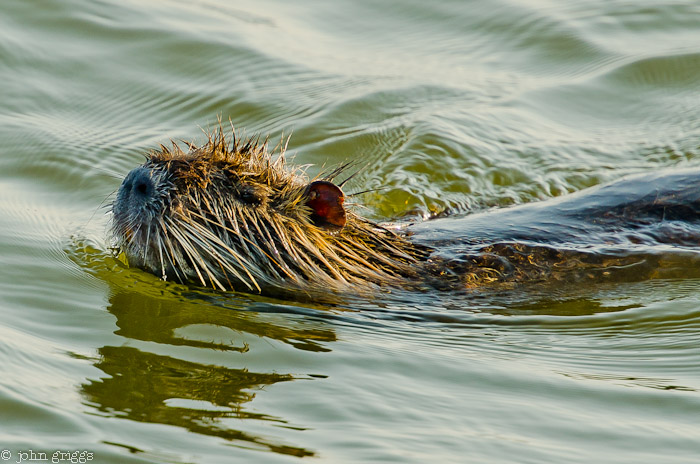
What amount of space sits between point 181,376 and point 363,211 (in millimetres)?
3519

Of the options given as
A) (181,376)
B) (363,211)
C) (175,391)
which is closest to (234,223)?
(181,376)

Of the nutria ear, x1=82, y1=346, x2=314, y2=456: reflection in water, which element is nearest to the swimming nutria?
the nutria ear

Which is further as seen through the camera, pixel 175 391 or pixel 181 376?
pixel 181 376

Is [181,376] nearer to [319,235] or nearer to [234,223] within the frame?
[234,223]

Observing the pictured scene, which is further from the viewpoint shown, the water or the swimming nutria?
the swimming nutria

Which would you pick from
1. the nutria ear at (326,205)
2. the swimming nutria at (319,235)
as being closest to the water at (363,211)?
the swimming nutria at (319,235)

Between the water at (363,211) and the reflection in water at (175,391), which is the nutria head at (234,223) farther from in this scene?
the reflection in water at (175,391)

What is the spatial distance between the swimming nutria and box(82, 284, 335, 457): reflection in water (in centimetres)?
22

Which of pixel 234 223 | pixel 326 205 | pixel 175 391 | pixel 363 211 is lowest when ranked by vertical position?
pixel 175 391

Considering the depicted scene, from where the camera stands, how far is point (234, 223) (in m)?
5.35

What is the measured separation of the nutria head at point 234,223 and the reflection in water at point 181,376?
214mm

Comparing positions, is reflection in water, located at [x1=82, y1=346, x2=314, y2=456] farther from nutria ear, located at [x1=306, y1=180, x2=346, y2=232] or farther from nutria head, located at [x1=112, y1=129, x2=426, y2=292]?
nutria ear, located at [x1=306, y1=180, x2=346, y2=232]

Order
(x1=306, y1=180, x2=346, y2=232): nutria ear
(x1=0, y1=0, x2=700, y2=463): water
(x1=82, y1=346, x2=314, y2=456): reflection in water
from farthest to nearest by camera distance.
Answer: (x1=306, y1=180, x2=346, y2=232): nutria ear
(x1=0, y1=0, x2=700, y2=463): water
(x1=82, y1=346, x2=314, y2=456): reflection in water

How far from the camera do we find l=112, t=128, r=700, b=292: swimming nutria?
5.34 m
